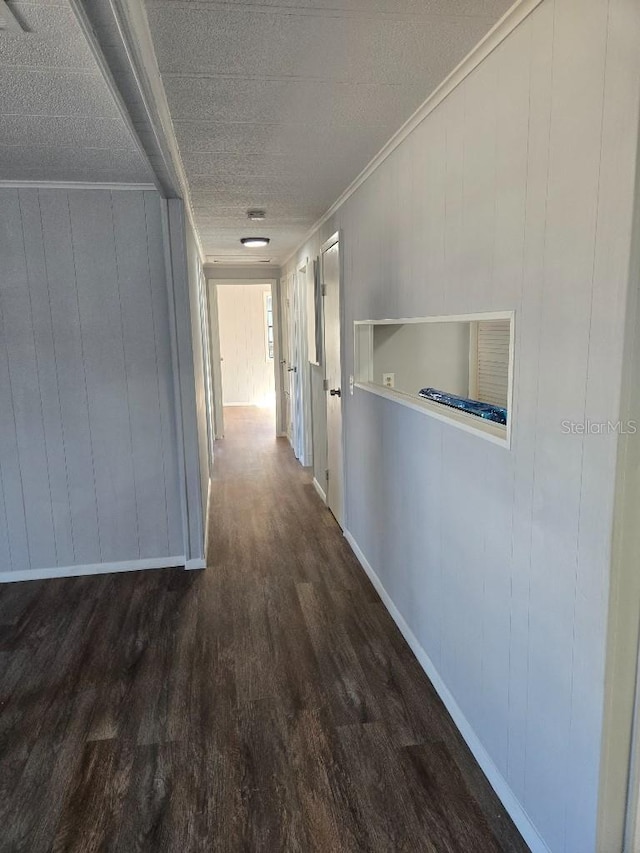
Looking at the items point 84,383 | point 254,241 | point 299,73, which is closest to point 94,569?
point 84,383

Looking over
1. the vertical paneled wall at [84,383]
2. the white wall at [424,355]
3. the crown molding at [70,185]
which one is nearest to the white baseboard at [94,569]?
the vertical paneled wall at [84,383]

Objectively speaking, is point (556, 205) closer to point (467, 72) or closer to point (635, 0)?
point (635, 0)

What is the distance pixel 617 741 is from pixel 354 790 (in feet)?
2.98

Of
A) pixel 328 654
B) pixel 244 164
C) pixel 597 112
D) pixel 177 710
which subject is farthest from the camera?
pixel 244 164

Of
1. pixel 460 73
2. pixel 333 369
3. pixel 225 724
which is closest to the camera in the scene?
pixel 460 73

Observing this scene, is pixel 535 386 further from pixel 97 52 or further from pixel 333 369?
pixel 333 369

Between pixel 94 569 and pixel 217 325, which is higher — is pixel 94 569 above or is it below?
below

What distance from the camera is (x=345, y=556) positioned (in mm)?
3678

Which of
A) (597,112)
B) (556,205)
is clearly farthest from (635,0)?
(556,205)

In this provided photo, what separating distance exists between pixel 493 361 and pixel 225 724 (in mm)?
2192

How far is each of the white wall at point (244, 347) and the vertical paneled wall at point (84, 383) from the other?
22.3 feet

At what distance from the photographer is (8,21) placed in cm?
143

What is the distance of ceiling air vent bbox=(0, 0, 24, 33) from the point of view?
4.50 ft

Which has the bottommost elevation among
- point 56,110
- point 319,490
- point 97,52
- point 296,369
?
point 319,490
